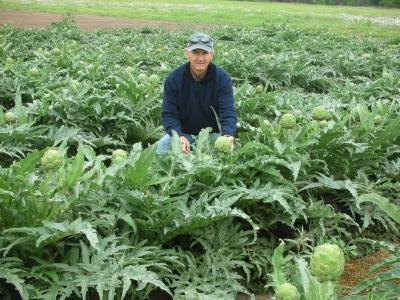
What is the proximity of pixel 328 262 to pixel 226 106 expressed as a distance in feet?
9.62

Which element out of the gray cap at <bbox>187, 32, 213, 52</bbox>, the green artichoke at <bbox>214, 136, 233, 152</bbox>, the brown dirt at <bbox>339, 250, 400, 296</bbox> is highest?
the gray cap at <bbox>187, 32, 213, 52</bbox>

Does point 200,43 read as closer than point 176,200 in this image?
No

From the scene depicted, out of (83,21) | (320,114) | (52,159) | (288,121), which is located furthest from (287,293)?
(83,21)

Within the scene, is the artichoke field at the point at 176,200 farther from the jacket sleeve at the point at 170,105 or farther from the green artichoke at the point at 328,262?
the jacket sleeve at the point at 170,105

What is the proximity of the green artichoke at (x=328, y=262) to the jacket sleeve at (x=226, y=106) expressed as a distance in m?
2.76

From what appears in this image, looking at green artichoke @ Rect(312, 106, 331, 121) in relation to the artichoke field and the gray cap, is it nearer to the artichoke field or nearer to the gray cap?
the artichoke field

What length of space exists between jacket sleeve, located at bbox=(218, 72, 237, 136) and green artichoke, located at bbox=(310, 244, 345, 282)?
276 centimetres

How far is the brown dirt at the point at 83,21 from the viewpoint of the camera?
19.7 meters

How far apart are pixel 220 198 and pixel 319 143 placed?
104 centimetres

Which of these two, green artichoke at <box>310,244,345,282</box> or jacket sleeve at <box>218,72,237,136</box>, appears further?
jacket sleeve at <box>218,72,237,136</box>

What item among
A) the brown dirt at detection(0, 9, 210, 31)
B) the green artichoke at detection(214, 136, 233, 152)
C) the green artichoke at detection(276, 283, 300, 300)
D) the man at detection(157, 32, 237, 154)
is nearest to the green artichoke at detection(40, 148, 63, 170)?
the green artichoke at detection(214, 136, 233, 152)

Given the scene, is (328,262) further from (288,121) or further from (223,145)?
(288,121)

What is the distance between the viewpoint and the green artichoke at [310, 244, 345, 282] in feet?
5.61

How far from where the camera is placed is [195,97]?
458 centimetres
